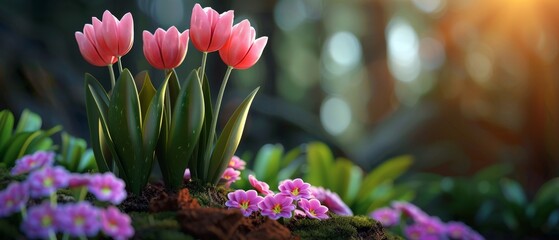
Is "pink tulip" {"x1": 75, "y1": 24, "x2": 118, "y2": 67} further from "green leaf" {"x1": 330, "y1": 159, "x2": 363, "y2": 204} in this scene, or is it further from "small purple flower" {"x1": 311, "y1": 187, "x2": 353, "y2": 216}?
"green leaf" {"x1": 330, "y1": 159, "x2": 363, "y2": 204}

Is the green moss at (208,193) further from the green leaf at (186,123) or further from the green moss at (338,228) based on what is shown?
the green moss at (338,228)

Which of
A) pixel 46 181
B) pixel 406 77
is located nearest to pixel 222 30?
pixel 46 181

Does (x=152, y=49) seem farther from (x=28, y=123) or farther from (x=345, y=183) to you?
(x=345, y=183)

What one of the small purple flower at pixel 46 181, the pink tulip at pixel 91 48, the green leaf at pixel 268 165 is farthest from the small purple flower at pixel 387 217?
Answer: the small purple flower at pixel 46 181

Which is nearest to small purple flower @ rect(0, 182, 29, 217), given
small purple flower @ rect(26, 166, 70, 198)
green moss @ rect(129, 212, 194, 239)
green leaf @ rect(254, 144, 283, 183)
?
small purple flower @ rect(26, 166, 70, 198)

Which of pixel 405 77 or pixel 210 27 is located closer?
pixel 210 27

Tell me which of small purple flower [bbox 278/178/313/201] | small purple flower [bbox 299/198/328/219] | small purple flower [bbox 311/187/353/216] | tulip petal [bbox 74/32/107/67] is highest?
tulip petal [bbox 74/32/107/67]
